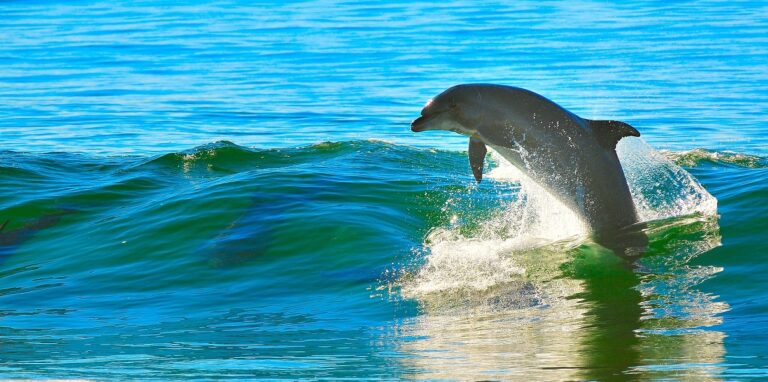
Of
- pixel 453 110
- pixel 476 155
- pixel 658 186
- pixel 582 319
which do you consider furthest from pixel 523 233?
pixel 582 319

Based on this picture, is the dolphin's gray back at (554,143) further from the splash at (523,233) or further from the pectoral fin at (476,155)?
the splash at (523,233)

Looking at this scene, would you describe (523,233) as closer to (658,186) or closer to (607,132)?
(607,132)

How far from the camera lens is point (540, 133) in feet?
38.5

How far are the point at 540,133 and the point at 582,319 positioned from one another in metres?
2.21

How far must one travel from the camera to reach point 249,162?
1984 cm

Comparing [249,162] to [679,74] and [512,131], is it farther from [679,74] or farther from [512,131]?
[679,74]

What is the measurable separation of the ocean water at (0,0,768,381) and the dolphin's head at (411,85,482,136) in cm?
140

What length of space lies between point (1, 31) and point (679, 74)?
989 inches

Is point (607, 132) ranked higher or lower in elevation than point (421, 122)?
lower

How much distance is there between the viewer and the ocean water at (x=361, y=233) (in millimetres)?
9242

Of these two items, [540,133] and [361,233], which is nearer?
[540,133]

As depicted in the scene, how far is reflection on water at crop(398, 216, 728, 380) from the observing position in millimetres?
8312

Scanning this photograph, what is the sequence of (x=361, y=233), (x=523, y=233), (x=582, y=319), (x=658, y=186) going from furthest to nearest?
(x=658, y=186), (x=361, y=233), (x=523, y=233), (x=582, y=319)

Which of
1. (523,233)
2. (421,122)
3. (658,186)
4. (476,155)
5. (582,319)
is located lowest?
(582,319)
